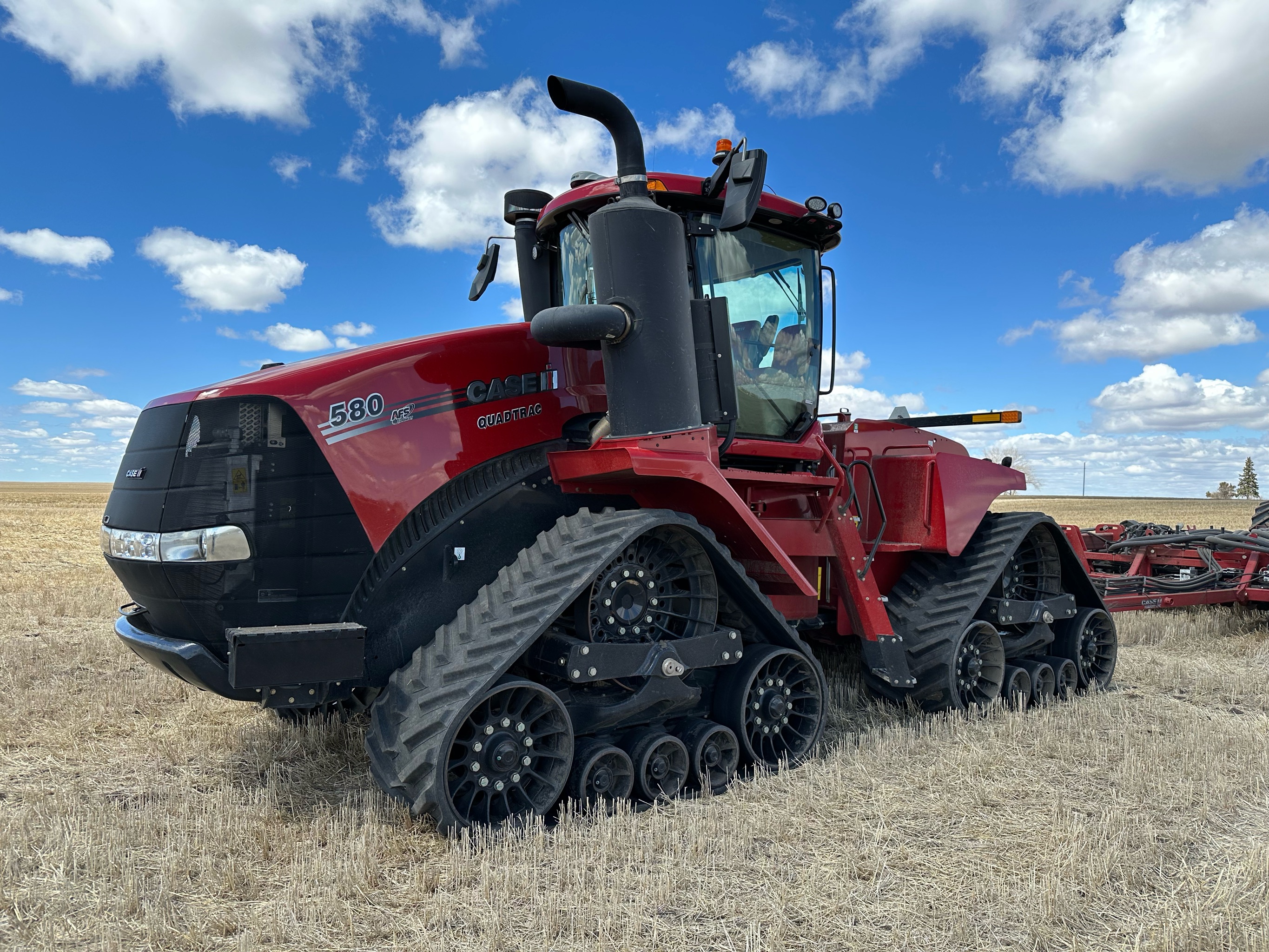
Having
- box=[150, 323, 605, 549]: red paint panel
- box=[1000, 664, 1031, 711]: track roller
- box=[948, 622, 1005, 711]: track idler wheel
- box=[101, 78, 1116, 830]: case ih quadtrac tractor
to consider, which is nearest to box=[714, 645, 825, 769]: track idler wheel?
box=[101, 78, 1116, 830]: case ih quadtrac tractor

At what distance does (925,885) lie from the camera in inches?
142

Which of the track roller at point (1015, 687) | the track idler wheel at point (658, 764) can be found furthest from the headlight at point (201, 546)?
the track roller at point (1015, 687)

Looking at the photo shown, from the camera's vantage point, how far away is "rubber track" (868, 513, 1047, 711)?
20.0ft

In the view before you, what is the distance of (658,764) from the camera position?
14.8 feet

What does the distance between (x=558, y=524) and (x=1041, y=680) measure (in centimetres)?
431

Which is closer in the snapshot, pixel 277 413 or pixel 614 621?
pixel 277 413

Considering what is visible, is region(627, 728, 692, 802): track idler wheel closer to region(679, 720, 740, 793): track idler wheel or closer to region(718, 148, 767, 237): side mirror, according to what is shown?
region(679, 720, 740, 793): track idler wheel

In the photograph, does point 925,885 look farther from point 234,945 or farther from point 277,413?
point 277,413

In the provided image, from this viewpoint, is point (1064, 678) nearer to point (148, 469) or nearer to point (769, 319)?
point (769, 319)

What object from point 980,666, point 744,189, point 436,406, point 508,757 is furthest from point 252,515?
point 980,666

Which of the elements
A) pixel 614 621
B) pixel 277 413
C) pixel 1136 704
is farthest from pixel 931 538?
pixel 277 413

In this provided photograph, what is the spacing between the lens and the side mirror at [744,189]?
444 cm

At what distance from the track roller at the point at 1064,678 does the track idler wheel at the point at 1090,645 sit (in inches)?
4.1

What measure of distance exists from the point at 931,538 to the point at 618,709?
9.76 feet
